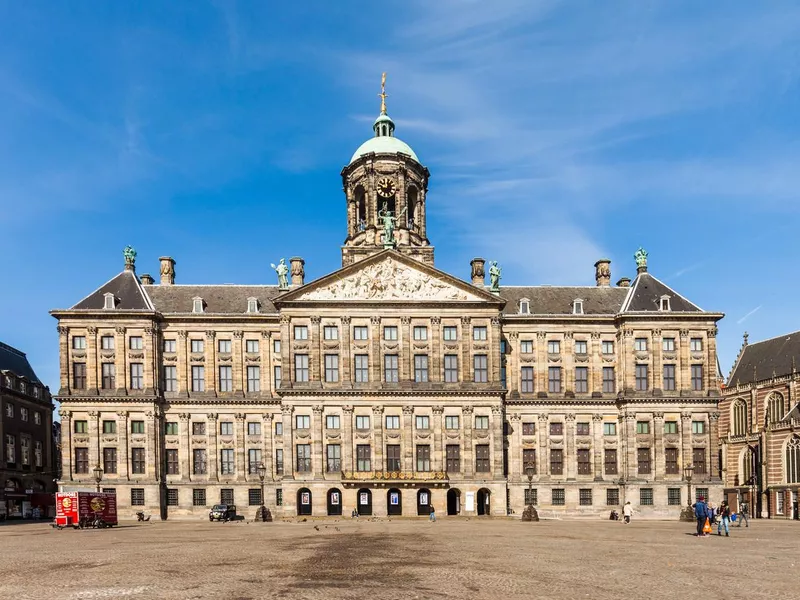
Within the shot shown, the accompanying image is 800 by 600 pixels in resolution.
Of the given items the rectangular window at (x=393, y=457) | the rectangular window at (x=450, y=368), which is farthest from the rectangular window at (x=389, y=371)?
the rectangular window at (x=393, y=457)

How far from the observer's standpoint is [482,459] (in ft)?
212

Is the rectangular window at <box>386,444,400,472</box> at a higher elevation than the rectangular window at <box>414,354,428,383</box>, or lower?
lower

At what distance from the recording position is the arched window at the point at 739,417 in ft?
284

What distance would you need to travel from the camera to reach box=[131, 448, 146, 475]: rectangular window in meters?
65.9

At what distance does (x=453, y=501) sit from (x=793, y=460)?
36840 millimetres

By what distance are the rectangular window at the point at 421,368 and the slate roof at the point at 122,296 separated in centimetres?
2504

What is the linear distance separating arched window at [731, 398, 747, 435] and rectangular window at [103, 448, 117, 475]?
6900 cm

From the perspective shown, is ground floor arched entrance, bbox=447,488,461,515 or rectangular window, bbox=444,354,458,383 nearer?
ground floor arched entrance, bbox=447,488,461,515

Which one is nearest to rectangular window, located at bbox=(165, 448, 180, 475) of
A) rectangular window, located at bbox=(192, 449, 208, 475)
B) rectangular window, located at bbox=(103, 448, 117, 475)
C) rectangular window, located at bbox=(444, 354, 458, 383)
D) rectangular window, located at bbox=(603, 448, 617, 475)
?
rectangular window, located at bbox=(192, 449, 208, 475)

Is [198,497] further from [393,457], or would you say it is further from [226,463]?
[393,457]

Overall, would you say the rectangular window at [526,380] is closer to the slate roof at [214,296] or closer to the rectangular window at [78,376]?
the slate roof at [214,296]

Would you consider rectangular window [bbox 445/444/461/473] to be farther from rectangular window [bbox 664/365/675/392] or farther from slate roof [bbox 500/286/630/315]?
rectangular window [bbox 664/365/675/392]

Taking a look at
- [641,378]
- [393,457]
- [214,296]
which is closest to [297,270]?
[214,296]

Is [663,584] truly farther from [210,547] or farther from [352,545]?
[210,547]
